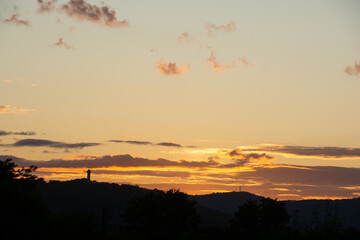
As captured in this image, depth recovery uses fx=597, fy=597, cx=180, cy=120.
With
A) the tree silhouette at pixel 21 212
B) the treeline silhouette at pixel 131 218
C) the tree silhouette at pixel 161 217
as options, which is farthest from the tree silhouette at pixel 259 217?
the tree silhouette at pixel 21 212

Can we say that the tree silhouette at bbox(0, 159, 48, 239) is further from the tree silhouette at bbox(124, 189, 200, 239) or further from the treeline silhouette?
the tree silhouette at bbox(124, 189, 200, 239)

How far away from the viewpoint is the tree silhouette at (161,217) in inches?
4540

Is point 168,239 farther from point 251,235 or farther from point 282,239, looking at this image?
point 282,239

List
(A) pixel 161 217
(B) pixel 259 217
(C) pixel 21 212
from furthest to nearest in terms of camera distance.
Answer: (A) pixel 161 217
(B) pixel 259 217
(C) pixel 21 212

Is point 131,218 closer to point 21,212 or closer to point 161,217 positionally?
point 161,217

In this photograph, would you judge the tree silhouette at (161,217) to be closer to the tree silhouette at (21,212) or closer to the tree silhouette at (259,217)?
the tree silhouette at (259,217)

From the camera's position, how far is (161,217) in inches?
4660

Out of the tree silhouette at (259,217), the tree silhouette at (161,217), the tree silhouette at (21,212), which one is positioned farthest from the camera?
the tree silhouette at (161,217)

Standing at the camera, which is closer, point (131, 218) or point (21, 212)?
point (21, 212)

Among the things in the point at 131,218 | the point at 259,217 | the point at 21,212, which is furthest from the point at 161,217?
the point at 21,212

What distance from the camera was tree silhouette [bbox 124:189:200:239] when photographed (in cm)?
11531

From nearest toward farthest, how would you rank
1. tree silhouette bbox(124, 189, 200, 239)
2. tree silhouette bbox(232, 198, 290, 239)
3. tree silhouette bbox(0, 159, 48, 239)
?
tree silhouette bbox(0, 159, 48, 239) < tree silhouette bbox(232, 198, 290, 239) < tree silhouette bbox(124, 189, 200, 239)

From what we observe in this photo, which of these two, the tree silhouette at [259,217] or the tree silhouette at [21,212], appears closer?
the tree silhouette at [21,212]

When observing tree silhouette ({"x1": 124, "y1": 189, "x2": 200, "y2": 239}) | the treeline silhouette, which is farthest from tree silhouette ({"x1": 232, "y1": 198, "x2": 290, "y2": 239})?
tree silhouette ({"x1": 124, "y1": 189, "x2": 200, "y2": 239})
